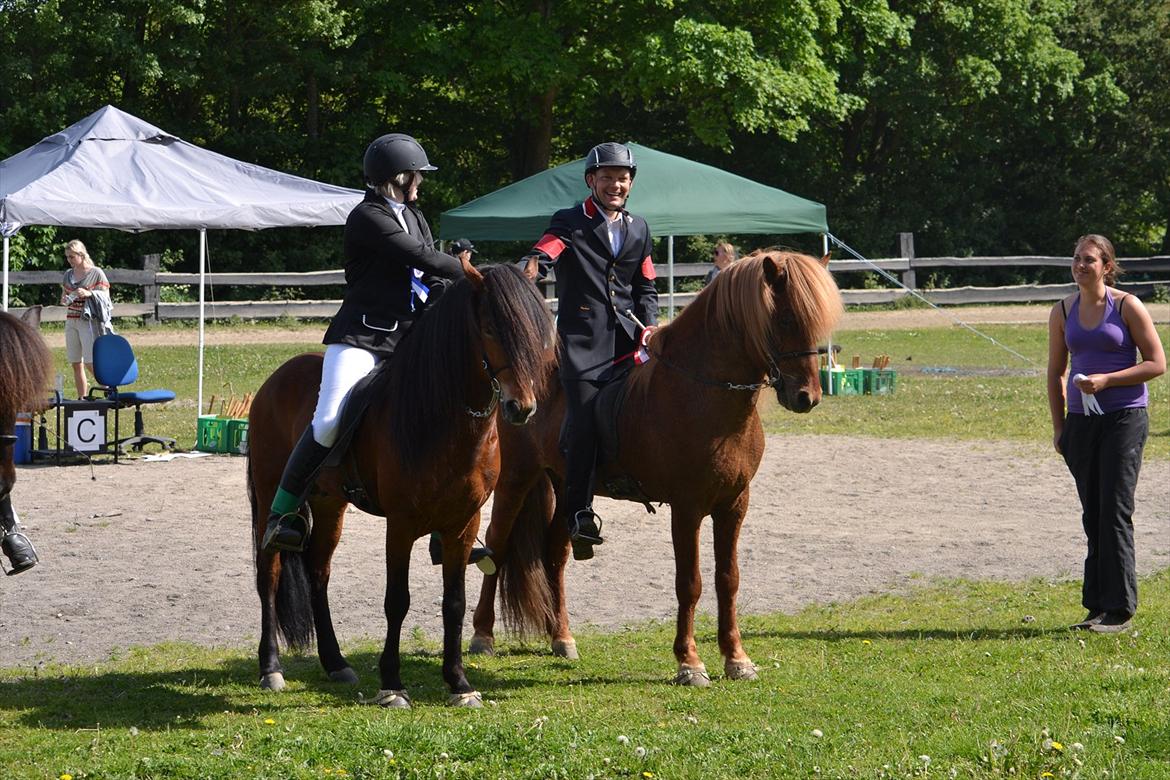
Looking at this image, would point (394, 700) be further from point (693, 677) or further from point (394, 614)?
point (693, 677)

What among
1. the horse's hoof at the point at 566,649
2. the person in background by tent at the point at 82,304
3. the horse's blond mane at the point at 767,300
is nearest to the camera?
the horse's blond mane at the point at 767,300

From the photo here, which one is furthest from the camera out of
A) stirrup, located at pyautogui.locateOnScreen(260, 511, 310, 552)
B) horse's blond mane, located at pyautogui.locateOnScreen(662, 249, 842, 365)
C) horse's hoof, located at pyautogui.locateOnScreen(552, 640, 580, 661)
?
horse's hoof, located at pyautogui.locateOnScreen(552, 640, 580, 661)

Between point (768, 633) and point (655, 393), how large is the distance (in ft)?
5.63

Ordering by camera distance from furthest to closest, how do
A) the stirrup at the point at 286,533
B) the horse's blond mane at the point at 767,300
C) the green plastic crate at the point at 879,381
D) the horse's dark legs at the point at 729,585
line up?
1. the green plastic crate at the point at 879,381
2. the horse's dark legs at the point at 729,585
3. the stirrup at the point at 286,533
4. the horse's blond mane at the point at 767,300

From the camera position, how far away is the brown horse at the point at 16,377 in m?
6.03

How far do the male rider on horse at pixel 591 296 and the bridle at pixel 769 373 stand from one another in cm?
30

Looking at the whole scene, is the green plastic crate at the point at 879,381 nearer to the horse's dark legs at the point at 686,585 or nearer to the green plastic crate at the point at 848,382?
the green plastic crate at the point at 848,382

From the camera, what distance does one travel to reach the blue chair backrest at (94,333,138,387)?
14.5 m

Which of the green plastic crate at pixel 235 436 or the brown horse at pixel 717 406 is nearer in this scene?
the brown horse at pixel 717 406

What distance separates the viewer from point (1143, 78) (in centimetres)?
4056

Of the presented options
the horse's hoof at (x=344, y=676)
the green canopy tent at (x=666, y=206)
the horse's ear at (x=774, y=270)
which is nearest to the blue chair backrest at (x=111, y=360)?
the green canopy tent at (x=666, y=206)

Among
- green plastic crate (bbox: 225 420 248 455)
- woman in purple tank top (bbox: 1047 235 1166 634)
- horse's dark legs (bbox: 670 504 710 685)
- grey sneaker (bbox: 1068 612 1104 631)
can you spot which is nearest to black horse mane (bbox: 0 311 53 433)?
horse's dark legs (bbox: 670 504 710 685)

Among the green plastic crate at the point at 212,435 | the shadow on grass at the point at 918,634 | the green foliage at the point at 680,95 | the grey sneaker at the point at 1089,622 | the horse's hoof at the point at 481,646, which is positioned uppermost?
the green foliage at the point at 680,95

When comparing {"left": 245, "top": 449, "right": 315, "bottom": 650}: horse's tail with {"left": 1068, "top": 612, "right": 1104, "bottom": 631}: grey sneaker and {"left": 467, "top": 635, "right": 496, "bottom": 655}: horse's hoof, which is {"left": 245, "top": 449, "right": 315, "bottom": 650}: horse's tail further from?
{"left": 1068, "top": 612, "right": 1104, "bottom": 631}: grey sneaker
